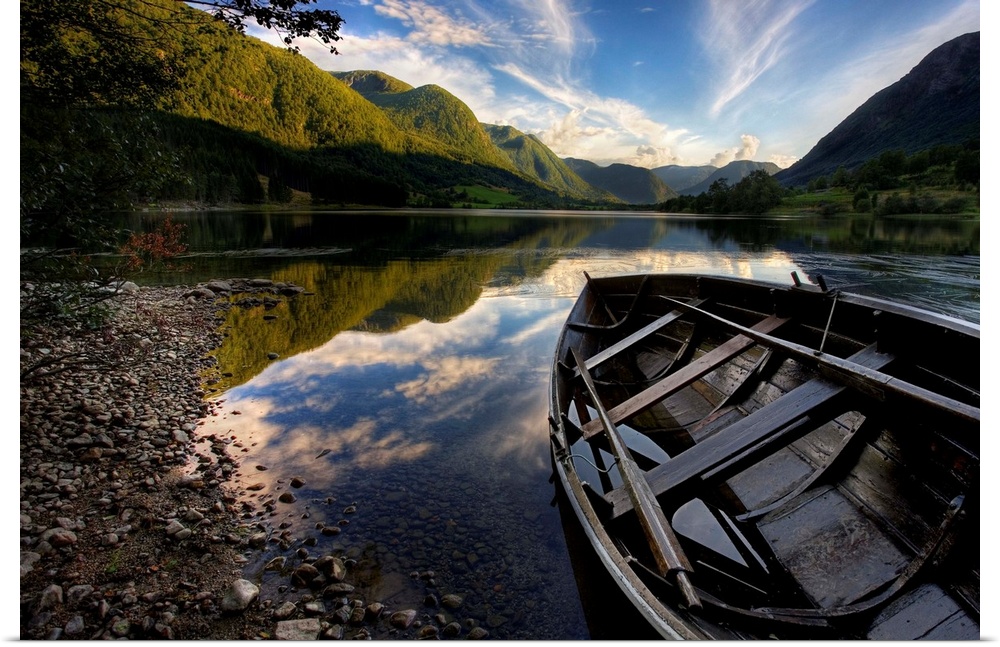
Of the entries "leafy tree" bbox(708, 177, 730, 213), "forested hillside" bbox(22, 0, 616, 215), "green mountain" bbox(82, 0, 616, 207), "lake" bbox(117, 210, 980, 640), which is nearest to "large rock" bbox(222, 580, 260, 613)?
"lake" bbox(117, 210, 980, 640)

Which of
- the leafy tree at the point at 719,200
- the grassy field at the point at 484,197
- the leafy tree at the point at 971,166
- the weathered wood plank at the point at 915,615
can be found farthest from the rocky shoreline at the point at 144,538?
the grassy field at the point at 484,197

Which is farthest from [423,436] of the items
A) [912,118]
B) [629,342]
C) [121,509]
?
[912,118]

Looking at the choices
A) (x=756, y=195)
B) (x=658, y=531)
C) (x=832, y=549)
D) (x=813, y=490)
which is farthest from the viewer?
(x=756, y=195)

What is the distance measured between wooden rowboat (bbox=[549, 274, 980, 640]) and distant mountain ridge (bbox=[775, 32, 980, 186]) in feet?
142

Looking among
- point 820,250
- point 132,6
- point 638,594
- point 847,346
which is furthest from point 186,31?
point 820,250

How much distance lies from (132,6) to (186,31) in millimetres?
807

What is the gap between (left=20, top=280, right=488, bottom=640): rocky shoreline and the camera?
364cm

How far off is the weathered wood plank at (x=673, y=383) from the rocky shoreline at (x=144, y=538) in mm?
2812

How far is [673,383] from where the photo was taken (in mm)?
6027

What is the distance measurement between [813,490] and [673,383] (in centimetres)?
190

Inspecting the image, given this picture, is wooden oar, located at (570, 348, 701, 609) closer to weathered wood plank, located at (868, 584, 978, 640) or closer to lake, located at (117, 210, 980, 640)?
lake, located at (117, 210, 980, 640)

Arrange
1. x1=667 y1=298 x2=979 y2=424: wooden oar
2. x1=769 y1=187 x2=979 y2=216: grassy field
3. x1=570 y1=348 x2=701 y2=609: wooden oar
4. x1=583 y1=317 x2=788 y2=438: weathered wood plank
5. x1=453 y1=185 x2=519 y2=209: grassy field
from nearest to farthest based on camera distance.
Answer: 1. x1=570 y1=348 x2=701 y2=609: wooden oar
2. x1=667 y1=298 x2=979 y2=424: wooden oar
3. x1=583 y1=317 x2=788 y2=438: weathered wood plank
4. x1=769 y1=187 x2=979 y2=216: grassy field
5. x1=453 y1=185 x2=519 y2=209: grassy field

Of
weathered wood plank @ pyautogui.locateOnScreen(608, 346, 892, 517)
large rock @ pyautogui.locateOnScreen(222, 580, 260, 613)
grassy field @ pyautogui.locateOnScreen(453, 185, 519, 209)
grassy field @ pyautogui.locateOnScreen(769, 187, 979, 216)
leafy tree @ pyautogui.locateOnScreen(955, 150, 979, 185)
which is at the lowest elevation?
large rock @ pyautogui.locateOnScreen(222, 580, 260, 613)

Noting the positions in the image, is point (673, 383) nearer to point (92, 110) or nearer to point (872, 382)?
point (872, 382)
